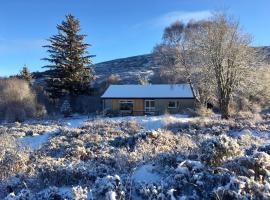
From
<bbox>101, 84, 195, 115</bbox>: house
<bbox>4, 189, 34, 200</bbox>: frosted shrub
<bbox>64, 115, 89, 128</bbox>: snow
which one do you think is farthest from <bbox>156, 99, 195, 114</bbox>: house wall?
<bbox>4, 189, 34, 200</bbox>: frosted shrub

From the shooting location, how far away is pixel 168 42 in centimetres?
4472

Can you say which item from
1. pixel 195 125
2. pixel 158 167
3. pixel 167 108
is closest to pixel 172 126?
pixel 195 125

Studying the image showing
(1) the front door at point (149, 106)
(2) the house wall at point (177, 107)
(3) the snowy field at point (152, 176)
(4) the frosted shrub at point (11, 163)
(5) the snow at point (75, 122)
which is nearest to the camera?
(3) the snowy field at point (152, 176)

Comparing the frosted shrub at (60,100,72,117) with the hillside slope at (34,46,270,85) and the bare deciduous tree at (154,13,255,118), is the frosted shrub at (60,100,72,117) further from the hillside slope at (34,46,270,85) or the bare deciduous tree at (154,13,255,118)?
the hillside slope at (34,46,270,85)

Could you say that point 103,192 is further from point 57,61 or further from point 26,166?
point 57,61

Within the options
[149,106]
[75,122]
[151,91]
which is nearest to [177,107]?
[149,106]

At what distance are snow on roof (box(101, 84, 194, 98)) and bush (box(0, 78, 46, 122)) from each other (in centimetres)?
747

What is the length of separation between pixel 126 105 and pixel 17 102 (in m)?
11.3

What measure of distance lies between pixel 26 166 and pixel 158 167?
9.64ft

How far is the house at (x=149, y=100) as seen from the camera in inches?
1620

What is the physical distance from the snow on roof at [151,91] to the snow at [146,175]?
33281 millimetres

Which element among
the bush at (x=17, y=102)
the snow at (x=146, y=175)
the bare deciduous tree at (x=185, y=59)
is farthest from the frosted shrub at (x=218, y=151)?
the bush at (x=17, y=102)

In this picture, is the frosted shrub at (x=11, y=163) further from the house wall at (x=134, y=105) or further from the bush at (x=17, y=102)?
the house wall at (x=134, y=105)

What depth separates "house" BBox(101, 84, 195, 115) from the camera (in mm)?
41156
